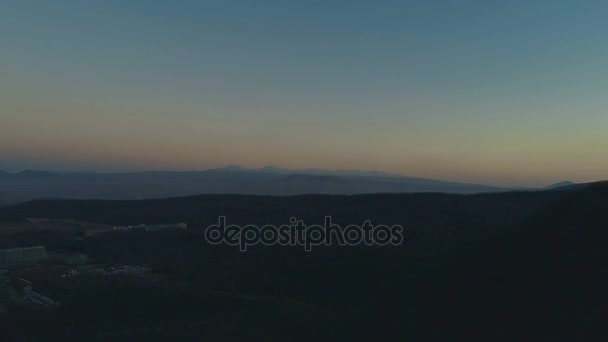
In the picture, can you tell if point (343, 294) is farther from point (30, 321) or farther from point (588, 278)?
point (30, 321)

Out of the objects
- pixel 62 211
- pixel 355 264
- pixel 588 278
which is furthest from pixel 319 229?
pixel 62 211

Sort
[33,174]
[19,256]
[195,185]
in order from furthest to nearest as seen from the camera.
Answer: [33,174] < [195,185] < [19,256]

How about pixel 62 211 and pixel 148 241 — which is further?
pixel 62 211

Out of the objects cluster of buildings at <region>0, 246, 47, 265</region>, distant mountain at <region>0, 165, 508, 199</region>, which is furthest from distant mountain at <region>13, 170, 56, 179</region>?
cluster of buildings at <region>0, 246, 47, 265</region>

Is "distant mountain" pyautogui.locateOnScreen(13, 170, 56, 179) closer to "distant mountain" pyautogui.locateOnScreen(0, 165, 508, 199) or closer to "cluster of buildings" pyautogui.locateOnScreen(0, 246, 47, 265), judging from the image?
"distant mountain" pyautogui.locateOnScreen(0, 165, 508, 199)
